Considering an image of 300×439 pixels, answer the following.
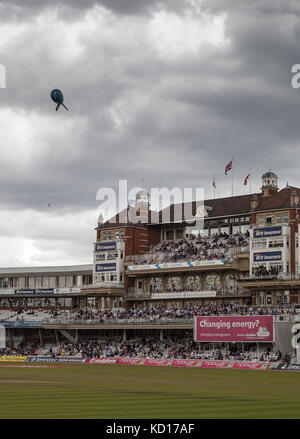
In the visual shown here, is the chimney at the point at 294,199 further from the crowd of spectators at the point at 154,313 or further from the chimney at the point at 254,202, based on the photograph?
the crowd of spectators at the point at 154,313

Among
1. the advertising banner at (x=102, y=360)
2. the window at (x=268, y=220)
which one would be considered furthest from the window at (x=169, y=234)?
the advertising banner at (x=102, y=360)

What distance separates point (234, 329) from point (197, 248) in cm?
1994

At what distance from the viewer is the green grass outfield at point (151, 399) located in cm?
2502

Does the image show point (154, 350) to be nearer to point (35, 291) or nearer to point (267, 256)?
point (267, 256)

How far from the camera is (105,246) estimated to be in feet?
326

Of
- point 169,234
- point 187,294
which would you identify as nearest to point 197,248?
point 187,294

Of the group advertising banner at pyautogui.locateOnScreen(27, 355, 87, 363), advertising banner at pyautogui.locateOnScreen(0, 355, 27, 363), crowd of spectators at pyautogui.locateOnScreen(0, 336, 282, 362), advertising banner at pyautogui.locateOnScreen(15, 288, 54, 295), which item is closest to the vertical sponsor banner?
crowd of spectators at pyautogui.locateOnScreen(0, 336, 282, 362)

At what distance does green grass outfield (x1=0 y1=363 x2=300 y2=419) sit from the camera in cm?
2502

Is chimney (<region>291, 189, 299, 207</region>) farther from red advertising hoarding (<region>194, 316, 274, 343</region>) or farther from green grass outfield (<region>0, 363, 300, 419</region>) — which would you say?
green grass outfield (<region>0, 363, 300, 419</region>)

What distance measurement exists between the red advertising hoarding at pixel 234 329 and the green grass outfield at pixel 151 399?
81.8ft

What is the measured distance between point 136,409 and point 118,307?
70388 millimetres

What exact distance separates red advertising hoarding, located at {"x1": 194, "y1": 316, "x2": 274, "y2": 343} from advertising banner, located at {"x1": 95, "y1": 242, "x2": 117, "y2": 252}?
25625 mm

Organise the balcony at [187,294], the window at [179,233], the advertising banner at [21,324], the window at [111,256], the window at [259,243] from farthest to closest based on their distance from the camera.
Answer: the window at [179,233], the window at [111,256], the advertising banner at [21,324], the balcony at [187,294], the window at [259,243]
